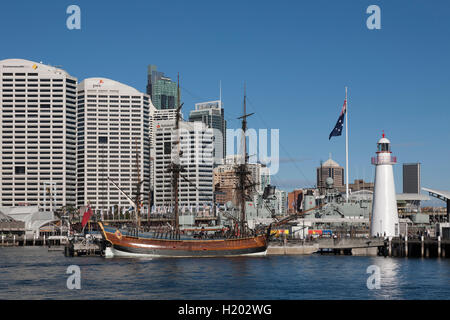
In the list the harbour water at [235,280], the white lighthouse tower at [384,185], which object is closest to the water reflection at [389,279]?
the harbour water at [235,280]

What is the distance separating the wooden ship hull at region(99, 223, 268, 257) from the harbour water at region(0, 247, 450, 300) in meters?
14.6

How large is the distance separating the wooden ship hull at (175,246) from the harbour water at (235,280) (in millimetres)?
14568

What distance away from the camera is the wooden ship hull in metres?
106

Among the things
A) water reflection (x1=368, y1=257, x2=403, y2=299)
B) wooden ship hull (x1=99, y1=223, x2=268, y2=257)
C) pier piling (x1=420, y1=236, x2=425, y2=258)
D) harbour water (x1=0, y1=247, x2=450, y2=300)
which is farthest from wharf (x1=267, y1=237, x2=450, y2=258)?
harbour water (x1=0, y1=247, x2=450, y2=300)

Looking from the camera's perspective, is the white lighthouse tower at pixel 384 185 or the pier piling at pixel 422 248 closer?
the white lighthouse tower at pixel 384 185

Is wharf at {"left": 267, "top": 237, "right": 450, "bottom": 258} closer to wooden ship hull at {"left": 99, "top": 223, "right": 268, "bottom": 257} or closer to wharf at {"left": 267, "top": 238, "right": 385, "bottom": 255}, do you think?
wharf at {"left": 267, "top": 238, "right": 385, "bottom": 255}

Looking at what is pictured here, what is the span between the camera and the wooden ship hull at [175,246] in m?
106

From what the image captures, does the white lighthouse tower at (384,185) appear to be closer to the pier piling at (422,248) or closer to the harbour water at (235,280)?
Answer: the pier piling at (422,248)

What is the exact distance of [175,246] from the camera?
106375 millimetres

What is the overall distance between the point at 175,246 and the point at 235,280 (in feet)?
136

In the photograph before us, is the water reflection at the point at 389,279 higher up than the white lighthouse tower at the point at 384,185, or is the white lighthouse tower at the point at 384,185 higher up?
the white lighthouse tower at the point at 384,185

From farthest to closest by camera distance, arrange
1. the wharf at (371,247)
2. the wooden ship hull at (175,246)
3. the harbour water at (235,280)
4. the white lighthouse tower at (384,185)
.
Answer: the wooden ship hull at (175,246)
the wharf at (371,247)
the white lighthouse tower at (384,185)
the harbour water at (235,280)

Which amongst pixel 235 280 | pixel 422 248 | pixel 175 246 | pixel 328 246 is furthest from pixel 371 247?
pixel 235 280

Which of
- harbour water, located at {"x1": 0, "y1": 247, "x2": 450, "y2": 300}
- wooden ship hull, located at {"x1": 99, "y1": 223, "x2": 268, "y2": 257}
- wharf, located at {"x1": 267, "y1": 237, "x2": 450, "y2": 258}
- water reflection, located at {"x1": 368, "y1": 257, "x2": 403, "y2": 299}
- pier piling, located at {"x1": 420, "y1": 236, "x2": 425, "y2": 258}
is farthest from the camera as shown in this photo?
wooden ship hull, located at {"x1": 99, "y1": 223, "x2": 268, "y2": 257}
